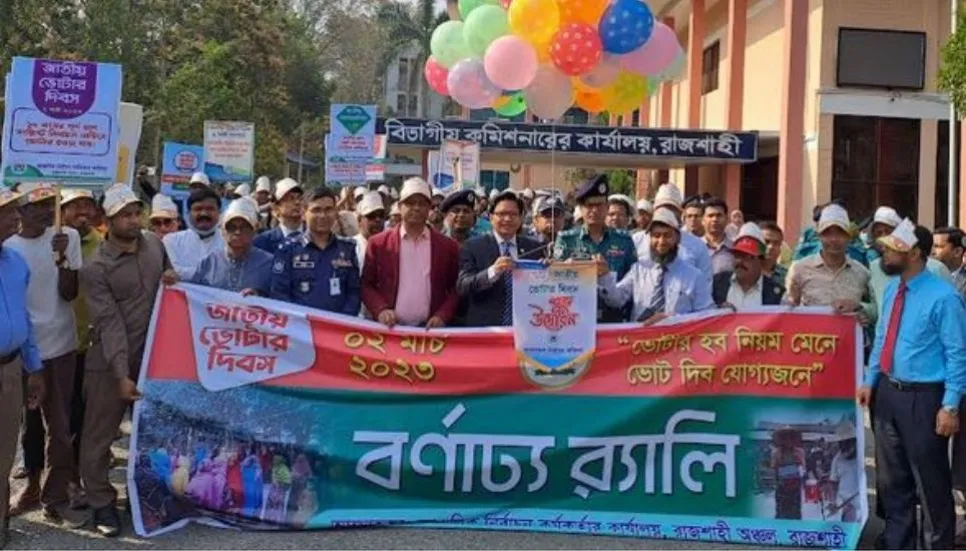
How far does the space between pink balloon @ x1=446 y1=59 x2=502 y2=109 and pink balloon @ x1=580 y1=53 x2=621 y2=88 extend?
31.9 inches

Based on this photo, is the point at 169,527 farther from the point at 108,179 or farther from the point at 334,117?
the point at 334,117

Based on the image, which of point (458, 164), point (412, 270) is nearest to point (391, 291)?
point (412, 270)

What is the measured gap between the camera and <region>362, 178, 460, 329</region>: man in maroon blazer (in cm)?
637

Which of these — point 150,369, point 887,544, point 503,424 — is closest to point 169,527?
point 150,369

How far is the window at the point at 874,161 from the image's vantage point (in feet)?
76.3

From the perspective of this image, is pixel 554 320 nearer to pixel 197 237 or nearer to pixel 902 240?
pixel 902 240

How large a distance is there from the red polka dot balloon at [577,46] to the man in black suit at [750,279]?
222 centimetres

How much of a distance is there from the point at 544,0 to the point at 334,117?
675cm

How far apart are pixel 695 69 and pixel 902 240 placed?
25.6 metres

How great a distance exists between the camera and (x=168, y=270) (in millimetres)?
5996

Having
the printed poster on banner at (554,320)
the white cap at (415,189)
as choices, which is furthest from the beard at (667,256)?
the white cap at (415,189)

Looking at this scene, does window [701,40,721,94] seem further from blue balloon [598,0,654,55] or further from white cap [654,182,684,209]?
blue balloon [598,0,654,55]

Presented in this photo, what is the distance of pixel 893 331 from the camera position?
18.1ft

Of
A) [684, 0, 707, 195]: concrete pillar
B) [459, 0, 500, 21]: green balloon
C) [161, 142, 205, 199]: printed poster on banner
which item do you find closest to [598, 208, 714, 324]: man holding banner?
[459, 0, 500, 21]: green balloon
